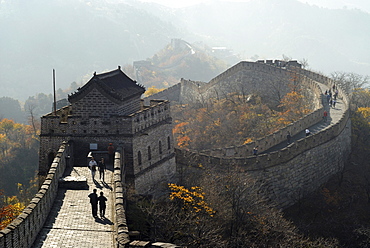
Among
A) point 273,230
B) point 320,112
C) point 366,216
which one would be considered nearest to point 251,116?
point 320,112

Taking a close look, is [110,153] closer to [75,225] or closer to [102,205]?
[102,205]

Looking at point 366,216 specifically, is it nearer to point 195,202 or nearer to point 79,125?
point 195,202

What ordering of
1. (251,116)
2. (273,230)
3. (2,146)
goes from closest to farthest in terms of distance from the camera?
1. (273,230)
2. (251,116)
3. (2,146)

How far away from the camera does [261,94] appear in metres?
58.8

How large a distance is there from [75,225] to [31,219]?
5.61 feet

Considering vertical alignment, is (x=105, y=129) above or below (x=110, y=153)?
above

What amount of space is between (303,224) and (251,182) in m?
3.38

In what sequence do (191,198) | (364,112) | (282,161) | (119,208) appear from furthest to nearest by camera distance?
(364,112), (282,161), (191,198), (119,208)

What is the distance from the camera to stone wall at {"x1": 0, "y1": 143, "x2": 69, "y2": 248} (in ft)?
47.3

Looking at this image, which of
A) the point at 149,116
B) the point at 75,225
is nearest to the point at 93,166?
the point at 75,225

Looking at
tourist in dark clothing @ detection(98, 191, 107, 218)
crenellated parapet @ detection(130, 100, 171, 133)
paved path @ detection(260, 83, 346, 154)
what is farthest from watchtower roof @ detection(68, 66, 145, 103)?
paved path @ detection(260, 83, 346, 154)

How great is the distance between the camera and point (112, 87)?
88.3 ft

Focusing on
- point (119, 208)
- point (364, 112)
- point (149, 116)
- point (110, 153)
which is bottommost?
point (119, 208)

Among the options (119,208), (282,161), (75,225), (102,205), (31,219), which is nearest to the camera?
(31,219)
